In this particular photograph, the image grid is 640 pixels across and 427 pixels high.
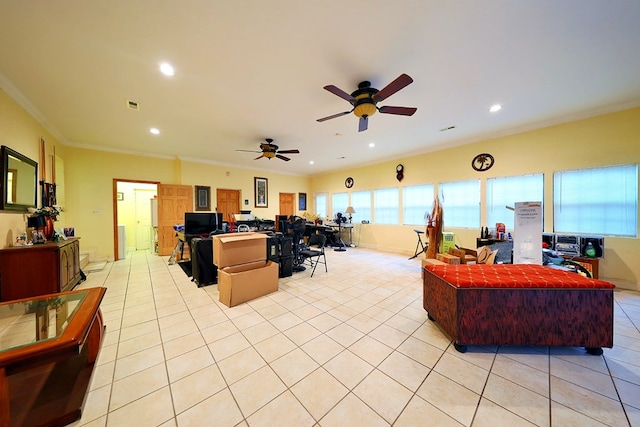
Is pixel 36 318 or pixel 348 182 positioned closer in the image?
pixel 36 318

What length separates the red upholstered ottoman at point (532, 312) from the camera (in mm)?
1824

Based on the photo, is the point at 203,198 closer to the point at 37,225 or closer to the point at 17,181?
the point at 37,225

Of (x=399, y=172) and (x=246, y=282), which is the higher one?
(x=399, y=172)

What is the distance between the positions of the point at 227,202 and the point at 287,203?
2.50 m

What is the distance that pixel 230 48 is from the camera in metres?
2.15

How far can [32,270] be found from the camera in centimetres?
274

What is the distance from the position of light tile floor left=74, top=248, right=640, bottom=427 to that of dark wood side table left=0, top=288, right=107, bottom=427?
0.12 m

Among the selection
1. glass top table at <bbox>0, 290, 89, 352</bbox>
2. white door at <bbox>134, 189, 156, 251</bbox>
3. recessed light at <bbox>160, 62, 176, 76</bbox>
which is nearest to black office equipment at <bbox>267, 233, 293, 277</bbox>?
glass top table at <bbox>0, 290, 89, 352</bbox>

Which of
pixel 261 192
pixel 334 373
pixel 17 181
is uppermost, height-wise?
pixel 261 192

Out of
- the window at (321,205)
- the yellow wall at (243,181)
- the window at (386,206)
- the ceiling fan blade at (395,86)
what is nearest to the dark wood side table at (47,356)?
the ceiling fan blade at (395,86)

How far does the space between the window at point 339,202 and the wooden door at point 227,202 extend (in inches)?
142

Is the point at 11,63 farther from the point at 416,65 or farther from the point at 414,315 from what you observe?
the point at 414,315

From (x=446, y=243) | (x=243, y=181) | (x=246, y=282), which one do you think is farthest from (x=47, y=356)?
(x=243, y=181)

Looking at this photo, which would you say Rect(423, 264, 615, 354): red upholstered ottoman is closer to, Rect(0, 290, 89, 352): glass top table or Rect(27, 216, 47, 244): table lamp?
Rect(0, 290, 89, 352): glass top table
